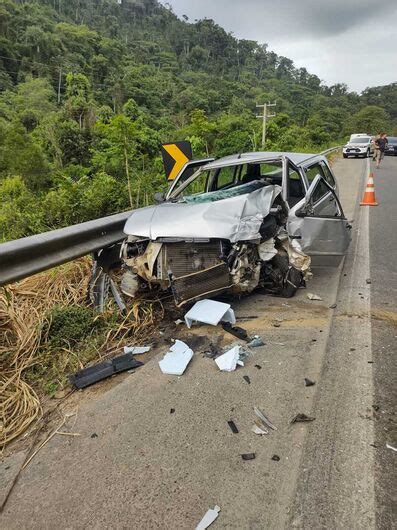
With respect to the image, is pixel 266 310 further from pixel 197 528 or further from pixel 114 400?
pixel 197 528

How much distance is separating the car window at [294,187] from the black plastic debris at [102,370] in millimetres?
2750

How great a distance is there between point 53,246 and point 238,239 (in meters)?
1.69

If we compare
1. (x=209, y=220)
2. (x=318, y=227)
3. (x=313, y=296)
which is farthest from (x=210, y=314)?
(x=318, y=227)

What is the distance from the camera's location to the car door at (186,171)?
17.5ft

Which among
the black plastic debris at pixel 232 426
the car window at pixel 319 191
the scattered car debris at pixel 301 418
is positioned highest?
the car window at pixel 319 191

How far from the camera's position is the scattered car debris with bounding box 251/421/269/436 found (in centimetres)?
225

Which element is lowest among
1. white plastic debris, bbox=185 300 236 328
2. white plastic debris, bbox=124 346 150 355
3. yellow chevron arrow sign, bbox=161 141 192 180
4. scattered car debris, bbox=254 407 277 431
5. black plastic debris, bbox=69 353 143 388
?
white plastic debris, bbox=124 346 150 355

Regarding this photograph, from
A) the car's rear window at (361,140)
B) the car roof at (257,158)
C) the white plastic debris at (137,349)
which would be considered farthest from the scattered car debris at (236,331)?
the car's rear window at (361,140)

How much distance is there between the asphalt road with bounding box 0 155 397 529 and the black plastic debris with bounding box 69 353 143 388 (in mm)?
83

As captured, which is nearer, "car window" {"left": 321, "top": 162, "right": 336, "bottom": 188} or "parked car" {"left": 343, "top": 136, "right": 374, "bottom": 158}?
"car window" {"left": 321, "top": 162, "right": 336, "bottom": 188}

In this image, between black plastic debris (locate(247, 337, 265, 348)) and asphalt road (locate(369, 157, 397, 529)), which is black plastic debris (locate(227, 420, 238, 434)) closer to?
asphalt road (locate(369, 157, 397, 529))

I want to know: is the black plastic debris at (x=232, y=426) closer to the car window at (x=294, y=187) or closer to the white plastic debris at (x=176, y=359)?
the white plastic debris at (x=176, y=359)

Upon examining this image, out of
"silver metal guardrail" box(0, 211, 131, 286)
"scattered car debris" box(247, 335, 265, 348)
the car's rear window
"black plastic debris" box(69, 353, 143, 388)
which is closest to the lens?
"black plastic debris" box(69, 353, 143, 388)

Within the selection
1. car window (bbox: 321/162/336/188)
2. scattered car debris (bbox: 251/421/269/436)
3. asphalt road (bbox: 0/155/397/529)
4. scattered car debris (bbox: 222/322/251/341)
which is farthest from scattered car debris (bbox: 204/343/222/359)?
car window (bbox: 321/162/336/188)
